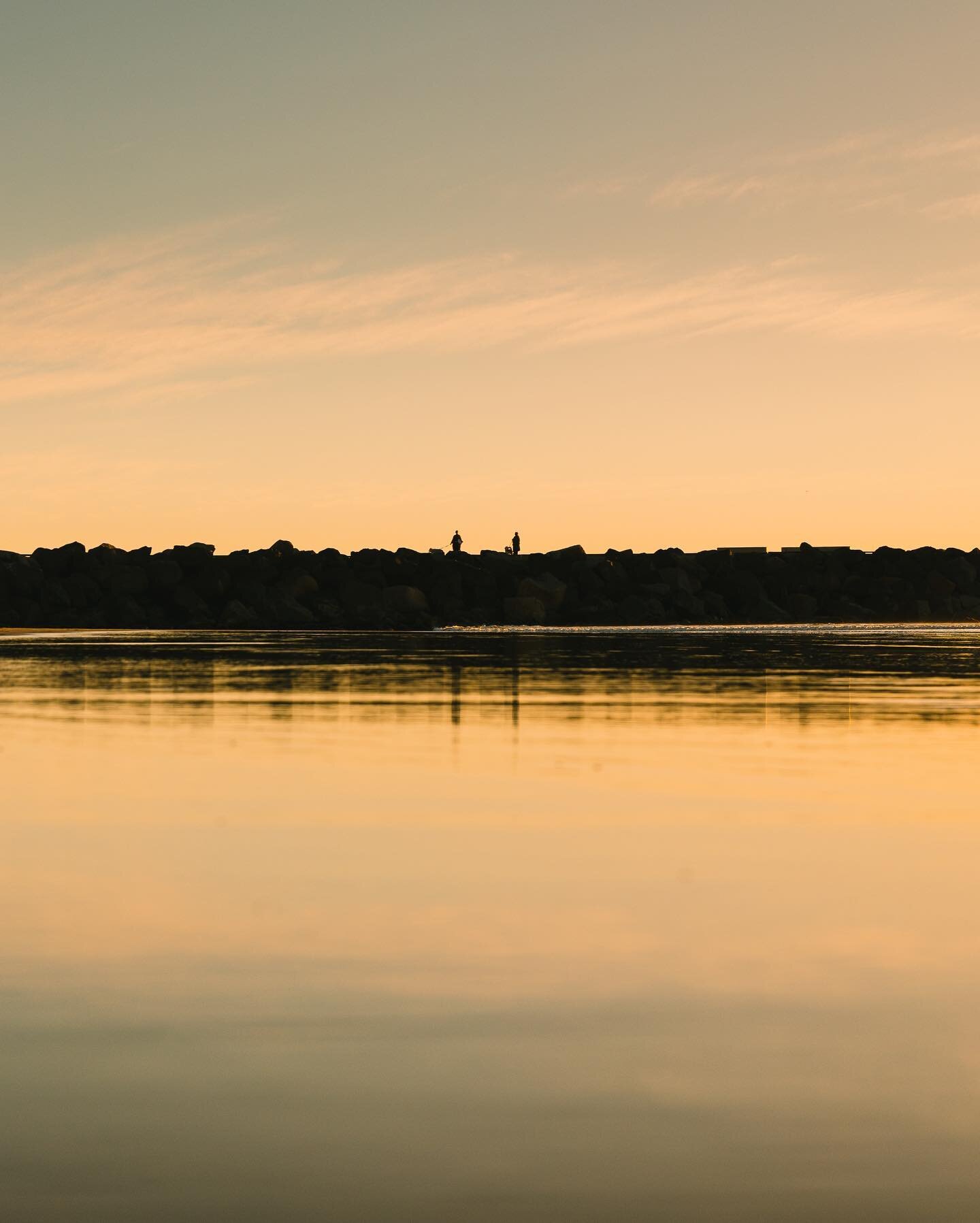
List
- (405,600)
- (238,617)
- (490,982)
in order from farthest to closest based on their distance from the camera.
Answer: (405,600)
(238,617)
(490,982)

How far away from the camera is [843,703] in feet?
99.1

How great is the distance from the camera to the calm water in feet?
20.0

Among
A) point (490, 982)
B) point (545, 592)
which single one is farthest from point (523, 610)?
point (490, 982)

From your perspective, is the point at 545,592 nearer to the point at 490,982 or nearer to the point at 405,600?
the point at 405,600

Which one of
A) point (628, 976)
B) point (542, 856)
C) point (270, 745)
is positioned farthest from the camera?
point (270, 745)

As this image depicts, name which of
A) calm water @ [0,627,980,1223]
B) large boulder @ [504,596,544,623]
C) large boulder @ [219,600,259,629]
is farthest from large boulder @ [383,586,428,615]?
calm water @ [0,627,980,1223]

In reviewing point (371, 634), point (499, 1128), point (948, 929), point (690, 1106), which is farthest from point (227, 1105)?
point (371, 634)

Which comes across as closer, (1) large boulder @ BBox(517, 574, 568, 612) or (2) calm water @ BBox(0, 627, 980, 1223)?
(2) calm water @ BBox(0, 627, 980, 1223)

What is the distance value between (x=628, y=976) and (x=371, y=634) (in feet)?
271

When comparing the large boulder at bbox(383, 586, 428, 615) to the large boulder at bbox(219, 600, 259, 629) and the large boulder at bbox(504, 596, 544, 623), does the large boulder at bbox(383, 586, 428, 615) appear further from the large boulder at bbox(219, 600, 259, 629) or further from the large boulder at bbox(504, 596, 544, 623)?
the large boulder at bbox(219, 600, 259, 629)

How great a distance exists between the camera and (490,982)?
9.08 metres

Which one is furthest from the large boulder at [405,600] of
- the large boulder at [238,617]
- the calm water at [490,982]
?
the calm water at [490,982]

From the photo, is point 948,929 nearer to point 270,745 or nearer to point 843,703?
point 270,745

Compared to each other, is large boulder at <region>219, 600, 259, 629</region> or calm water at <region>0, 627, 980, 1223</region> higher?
large boulder at <region>219, 600, 259, 629</region>
